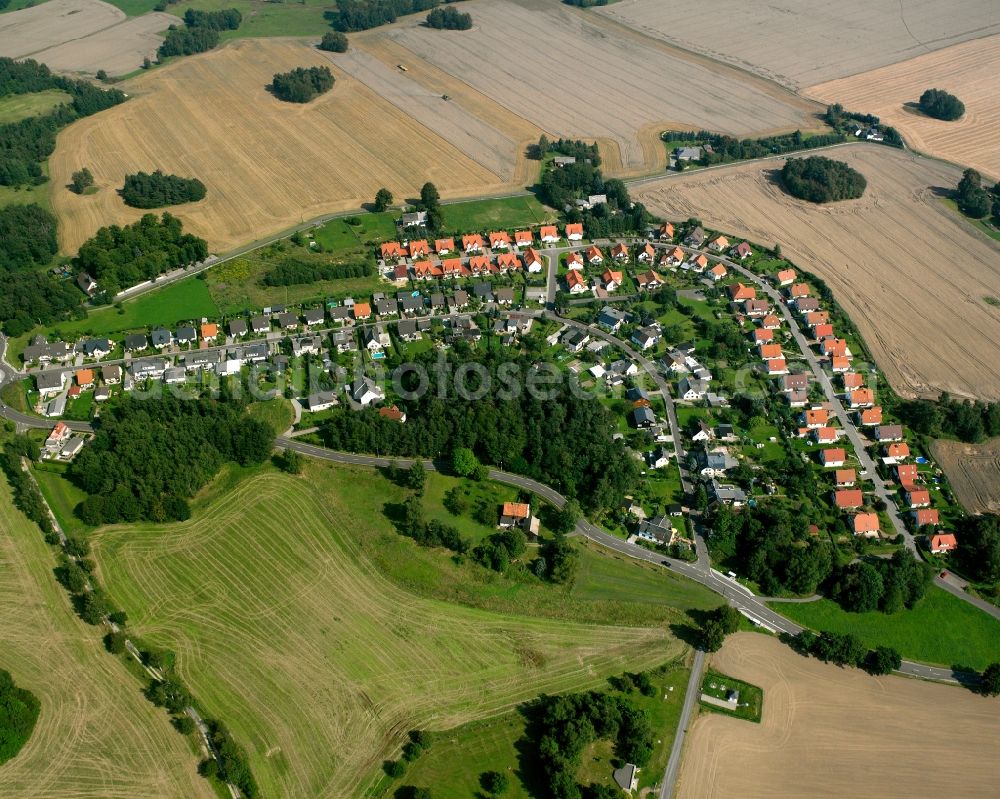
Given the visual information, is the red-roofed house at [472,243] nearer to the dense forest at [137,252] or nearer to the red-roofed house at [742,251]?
the red-roofed house at [742,251]

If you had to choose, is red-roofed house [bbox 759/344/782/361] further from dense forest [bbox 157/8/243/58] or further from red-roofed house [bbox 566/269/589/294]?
dense forest [bbox 157/8/243/58]

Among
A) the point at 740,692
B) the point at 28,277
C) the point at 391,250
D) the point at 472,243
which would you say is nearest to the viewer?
the point at 740,692

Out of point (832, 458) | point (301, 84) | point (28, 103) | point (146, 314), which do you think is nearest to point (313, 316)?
point (146, 314)

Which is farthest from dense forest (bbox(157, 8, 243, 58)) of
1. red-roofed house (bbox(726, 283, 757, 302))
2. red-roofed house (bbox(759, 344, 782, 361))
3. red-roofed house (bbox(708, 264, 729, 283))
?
Result: red-roofed house (bbox(759, 344, 782, 361))

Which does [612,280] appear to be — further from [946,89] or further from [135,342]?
[946,89]

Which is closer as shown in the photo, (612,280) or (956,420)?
(956,420)

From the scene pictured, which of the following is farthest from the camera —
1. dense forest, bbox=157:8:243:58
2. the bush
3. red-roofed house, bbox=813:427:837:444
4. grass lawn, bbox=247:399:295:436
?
dense forest, bbox=157:8:243:58

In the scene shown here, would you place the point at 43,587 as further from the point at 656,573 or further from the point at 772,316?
the point at 772,316
